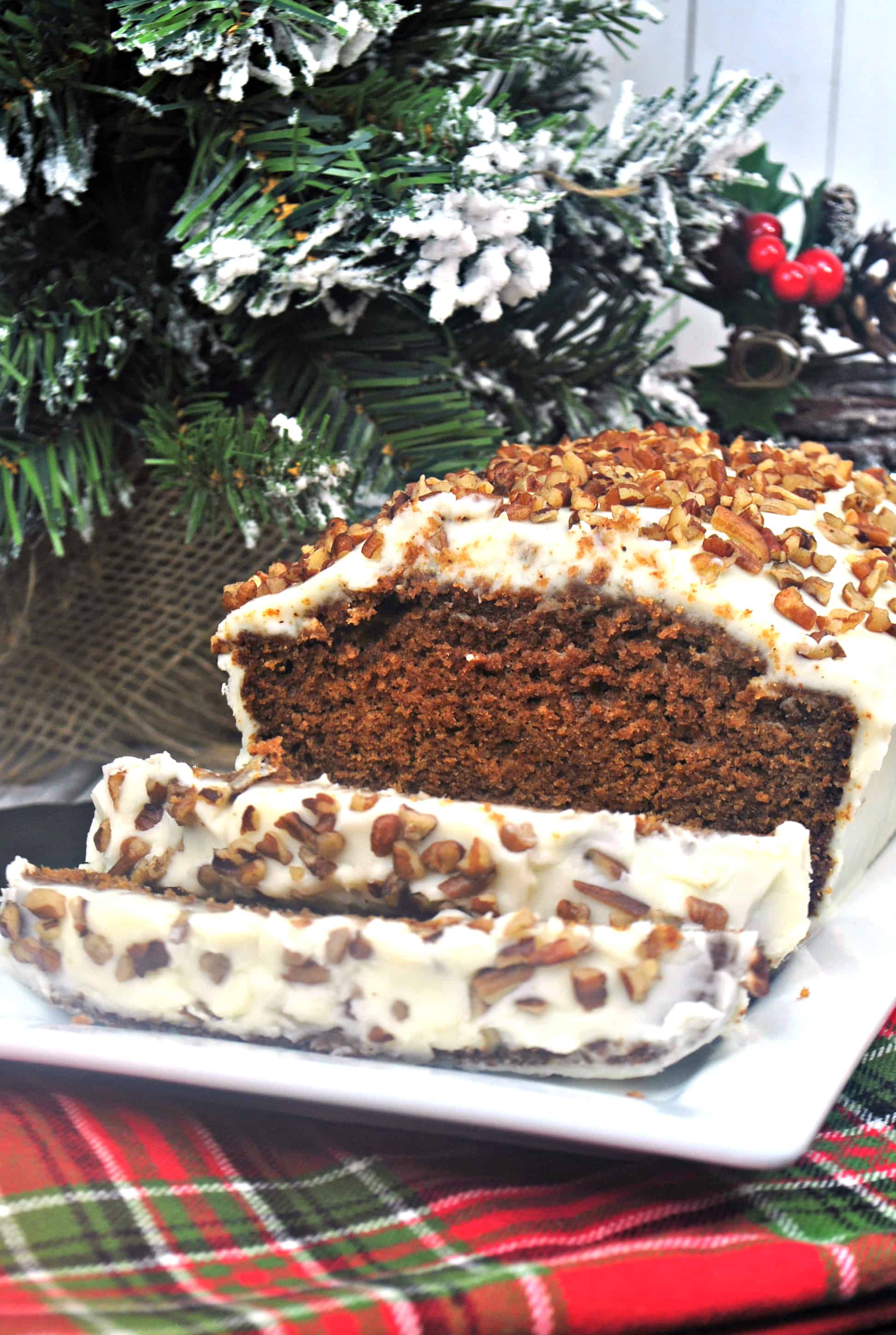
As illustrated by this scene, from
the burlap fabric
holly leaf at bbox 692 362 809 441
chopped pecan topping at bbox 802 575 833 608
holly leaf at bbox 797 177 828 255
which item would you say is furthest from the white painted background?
chopped pecan topping at bbox 802 575 833 608

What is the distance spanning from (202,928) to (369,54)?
1.61 m

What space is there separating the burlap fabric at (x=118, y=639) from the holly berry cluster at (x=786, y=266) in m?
1.12

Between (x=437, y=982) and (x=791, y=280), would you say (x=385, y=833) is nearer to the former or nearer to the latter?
(x=437, y=982)

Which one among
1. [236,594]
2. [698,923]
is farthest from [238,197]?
[698,923]

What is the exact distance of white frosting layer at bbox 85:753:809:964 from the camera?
4.28ft

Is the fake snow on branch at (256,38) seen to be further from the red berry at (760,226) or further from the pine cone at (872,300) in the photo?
the pine cone at (872,300)

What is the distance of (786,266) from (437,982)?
6.36 feet

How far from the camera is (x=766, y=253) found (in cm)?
263

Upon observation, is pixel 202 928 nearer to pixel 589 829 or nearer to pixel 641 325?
pixel 589 829

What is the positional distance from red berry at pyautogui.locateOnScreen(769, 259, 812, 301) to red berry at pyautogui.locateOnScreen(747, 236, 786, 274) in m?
0.01

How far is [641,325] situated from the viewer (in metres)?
2.53

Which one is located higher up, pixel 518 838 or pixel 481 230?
pixel 481 230

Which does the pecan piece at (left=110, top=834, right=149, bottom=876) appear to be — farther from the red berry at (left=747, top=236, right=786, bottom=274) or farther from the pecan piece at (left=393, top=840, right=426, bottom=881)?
the red berry at (left=747, top=236, right=786, bottom=274)

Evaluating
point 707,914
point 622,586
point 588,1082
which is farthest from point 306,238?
point 588,1082
